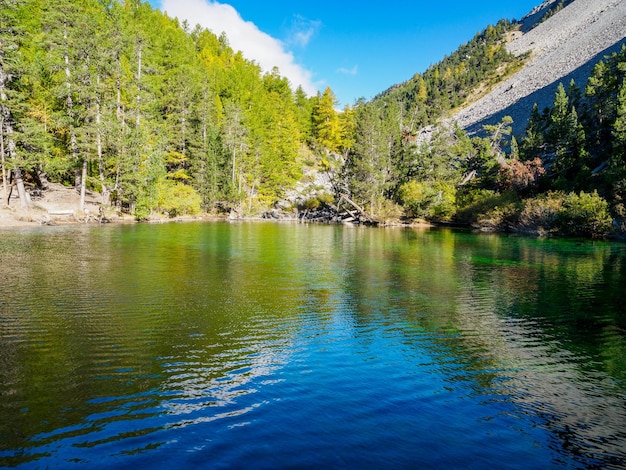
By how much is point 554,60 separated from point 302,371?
4866 inches

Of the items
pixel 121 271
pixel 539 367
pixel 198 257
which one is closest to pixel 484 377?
pixel 539 367

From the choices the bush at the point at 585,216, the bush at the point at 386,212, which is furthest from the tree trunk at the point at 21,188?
the bush at the point at 585,216

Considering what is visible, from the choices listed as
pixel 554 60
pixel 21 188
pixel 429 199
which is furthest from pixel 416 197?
pixel 554 60

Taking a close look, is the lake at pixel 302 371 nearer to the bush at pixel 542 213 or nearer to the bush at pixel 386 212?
the bush at pixel 542 213

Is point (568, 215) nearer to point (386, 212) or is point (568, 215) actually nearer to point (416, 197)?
point (416, 197)

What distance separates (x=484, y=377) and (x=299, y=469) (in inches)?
177

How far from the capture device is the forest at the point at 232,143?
36.0 metres

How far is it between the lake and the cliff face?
3127 inches

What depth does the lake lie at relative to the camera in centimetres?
504

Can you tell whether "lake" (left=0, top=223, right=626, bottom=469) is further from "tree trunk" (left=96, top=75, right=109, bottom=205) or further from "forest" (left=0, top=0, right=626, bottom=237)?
"forest" (left=0, top=0, right=626, bottom=237)

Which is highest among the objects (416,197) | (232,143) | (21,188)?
(232,143)

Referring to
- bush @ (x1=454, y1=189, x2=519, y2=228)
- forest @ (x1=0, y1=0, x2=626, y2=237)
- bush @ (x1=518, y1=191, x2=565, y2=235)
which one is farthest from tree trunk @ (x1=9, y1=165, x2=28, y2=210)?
bush @ (x1=518, y1=191, x2=565, y2=235)

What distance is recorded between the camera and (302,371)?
7.38 metres

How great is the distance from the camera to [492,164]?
173ft
